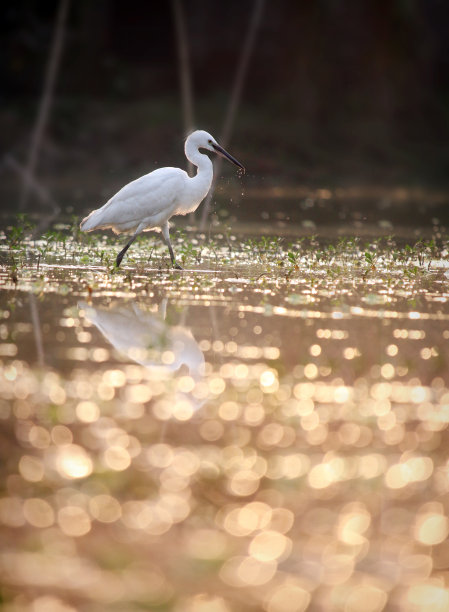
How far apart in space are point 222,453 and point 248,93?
31739mm

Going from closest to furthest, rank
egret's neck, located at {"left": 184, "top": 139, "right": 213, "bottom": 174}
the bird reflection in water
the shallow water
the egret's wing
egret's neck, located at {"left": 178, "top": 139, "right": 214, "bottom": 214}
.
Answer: the shallow water < the bird reflection in water < the egret's wing < egret's neck, located at {"left": 178, "top": 139, "right": 214, "bottom": 214} < egret's neck, located at {"left": 184, "top": 139, "right": 213, "bottom": 174}

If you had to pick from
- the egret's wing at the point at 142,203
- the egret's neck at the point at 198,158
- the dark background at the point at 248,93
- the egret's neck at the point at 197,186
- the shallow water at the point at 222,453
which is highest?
the dark background at the point at 248,93

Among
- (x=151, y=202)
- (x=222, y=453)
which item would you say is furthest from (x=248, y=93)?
(x=222, y=453)

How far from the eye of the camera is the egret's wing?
11203 millimetres

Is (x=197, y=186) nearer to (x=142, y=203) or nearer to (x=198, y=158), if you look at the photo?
(x=198, y=158)

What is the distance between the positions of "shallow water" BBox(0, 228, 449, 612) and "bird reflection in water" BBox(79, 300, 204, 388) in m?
0.02

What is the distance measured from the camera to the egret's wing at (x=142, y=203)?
441 inches

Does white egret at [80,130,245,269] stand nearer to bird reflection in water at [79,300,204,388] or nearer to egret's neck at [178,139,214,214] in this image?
egret's neck at [178,139,214,214]

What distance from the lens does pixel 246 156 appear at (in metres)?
32.0

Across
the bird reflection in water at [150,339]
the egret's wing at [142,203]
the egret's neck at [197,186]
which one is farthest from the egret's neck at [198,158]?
the bird reflection in water at [150,339]

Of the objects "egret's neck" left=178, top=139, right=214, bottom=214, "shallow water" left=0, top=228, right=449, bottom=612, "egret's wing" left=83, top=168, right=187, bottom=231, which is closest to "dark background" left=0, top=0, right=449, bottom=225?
"egret's neck" left=178, top=139, right=214, bottom=214

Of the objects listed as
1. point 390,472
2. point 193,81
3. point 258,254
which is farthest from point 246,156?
point 390,472

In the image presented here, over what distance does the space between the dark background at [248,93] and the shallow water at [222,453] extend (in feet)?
70.9

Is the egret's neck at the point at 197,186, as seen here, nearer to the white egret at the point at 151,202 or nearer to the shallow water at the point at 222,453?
→ the white egret at the point at 151,202
